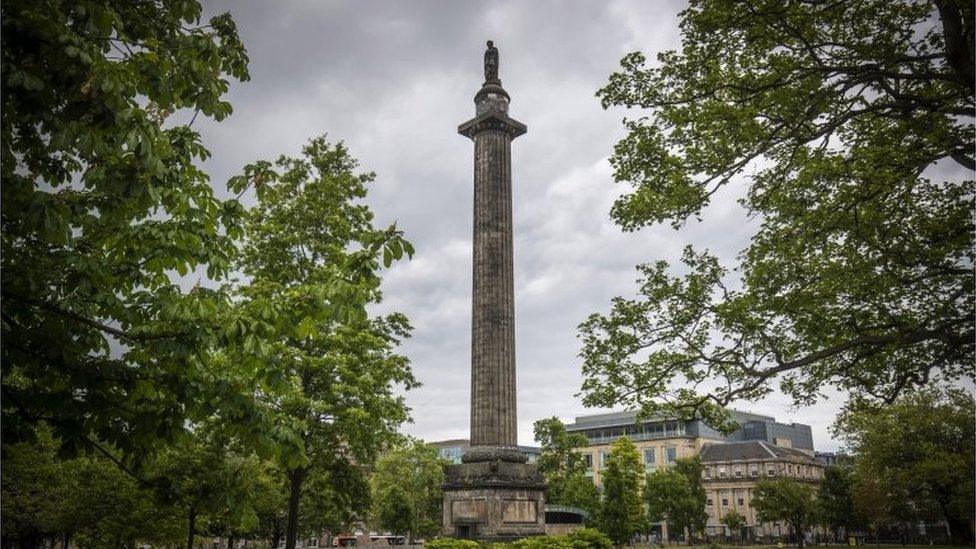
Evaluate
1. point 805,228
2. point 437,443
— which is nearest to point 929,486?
point 805,228

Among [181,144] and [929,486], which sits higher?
[181,144]

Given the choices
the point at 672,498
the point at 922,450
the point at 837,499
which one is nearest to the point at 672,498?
the point at 672,498

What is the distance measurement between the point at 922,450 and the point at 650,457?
200 ft

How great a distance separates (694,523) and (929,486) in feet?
106

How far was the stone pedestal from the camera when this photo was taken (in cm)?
3055

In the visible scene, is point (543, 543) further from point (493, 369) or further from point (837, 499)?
point (837, 499)

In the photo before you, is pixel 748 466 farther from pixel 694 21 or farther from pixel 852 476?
pixel 694 21

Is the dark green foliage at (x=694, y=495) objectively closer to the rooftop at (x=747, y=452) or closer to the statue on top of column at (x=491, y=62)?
the rooftop at (x=747, y=452)

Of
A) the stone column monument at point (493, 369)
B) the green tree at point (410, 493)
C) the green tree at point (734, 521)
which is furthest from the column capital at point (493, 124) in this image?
the green tree at point (734, 521)

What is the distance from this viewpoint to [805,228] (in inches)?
513

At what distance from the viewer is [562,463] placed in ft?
194

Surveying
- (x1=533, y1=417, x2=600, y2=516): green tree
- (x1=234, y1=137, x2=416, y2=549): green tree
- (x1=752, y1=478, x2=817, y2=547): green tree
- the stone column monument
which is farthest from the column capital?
(x1=752, y1=478, x2=817, y2=547): green tree

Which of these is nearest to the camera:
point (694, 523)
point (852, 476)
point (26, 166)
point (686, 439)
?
point (26, 166)

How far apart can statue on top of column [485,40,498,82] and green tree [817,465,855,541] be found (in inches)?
2174
